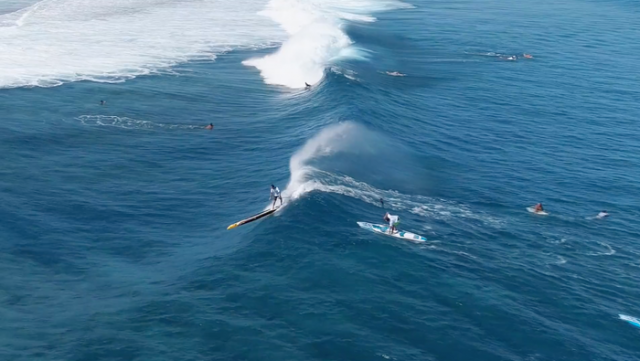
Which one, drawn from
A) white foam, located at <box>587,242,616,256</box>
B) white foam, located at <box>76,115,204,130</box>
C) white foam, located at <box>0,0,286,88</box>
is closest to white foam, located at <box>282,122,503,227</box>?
white foam, located at <box>587,242,616,256</box>

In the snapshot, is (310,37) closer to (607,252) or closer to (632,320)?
(607,252)

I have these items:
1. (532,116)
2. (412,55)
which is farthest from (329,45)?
(532,116)

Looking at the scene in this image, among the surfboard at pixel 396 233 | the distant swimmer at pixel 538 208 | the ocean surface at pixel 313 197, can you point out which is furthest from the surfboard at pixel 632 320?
the distant swimmer at pixel 538 208

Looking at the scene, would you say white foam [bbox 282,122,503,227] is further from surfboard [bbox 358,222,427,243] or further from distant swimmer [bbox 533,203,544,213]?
surfboard [bbox 358,222,427,243]

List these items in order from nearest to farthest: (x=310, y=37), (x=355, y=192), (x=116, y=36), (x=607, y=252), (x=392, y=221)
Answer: (x=392, y=221)
(x=607, y=252)
(x=355, y=192)
(x=116, y=36)
(x=310, y=37)

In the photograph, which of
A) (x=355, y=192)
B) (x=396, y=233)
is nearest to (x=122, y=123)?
(x=355, y=192)

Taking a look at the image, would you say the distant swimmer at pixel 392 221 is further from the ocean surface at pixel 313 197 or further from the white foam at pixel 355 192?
the white foam at pixel 355 192
